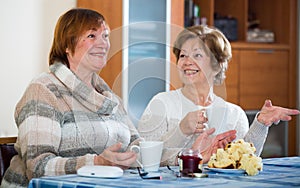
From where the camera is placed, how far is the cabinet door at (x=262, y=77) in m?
5.29

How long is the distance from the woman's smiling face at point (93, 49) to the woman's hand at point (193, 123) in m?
0.43

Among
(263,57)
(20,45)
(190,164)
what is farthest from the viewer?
(263,57)

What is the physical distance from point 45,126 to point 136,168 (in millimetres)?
392

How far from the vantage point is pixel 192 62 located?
286 centimetres

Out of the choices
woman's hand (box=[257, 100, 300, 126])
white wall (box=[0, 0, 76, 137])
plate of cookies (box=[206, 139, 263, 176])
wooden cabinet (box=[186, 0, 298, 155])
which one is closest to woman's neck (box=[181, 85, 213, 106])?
woman's hand (box=[257, 100, 300, 126])

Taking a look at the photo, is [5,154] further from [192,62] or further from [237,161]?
[237,161]

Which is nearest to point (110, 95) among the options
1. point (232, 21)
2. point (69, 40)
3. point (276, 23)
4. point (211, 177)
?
point (69, 40)

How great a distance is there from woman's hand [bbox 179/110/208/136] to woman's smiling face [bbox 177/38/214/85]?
38 cm

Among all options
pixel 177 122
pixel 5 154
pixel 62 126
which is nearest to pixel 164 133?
pixel 177 122

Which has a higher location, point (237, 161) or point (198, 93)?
point (198, 93)

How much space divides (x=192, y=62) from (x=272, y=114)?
0.42 meters

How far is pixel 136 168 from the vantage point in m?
2.31

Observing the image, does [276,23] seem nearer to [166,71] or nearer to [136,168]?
[166,71]

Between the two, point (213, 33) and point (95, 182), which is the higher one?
point (213, 33)
